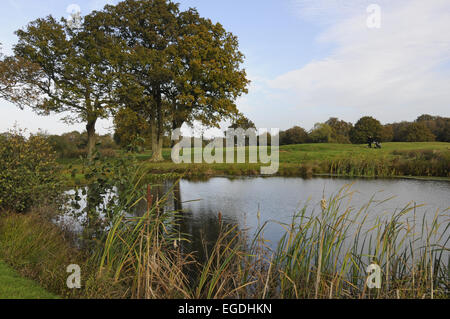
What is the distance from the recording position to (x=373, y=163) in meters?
17.9

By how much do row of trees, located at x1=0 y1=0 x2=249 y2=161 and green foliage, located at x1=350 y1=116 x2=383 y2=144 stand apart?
22.4 metres

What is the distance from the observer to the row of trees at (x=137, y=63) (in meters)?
24.5

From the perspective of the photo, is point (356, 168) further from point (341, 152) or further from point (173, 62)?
point (173, 62)

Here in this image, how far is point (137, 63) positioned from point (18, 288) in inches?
934

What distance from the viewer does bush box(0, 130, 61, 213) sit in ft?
22.3

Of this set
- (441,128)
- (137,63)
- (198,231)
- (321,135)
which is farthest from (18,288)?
(441,128)

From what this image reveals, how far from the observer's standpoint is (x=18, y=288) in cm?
346

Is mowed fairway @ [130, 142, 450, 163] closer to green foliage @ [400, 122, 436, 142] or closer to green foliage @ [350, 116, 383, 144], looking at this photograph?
green foliage @ [350, 116, 383, 144]

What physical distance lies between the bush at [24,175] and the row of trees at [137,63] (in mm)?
16790

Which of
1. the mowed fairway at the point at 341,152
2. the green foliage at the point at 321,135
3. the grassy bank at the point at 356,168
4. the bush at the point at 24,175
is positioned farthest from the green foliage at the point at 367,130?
the bush at the point at 24,175

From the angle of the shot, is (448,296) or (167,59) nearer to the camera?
(448,296)
